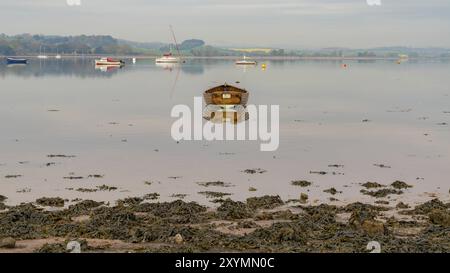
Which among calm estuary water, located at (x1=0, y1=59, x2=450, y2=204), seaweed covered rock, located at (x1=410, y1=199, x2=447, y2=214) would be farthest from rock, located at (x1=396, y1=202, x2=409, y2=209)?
calm estuary water, located at (x1=0, y1=59, x2=450, y2=204)

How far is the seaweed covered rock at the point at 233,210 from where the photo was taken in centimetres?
2198

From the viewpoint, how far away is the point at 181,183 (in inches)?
1123

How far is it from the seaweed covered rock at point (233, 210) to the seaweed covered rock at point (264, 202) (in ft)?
1.19

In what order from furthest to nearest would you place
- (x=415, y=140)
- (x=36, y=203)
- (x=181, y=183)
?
1. (x=415, y=140)
2. (x=181, y=183)
3. (x=36, y=203)

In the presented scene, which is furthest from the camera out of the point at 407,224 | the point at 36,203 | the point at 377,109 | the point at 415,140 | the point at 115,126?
the point at 377,109

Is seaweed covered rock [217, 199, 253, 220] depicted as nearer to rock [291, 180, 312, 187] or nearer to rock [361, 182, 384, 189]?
rock [291, 180, 312, 187]

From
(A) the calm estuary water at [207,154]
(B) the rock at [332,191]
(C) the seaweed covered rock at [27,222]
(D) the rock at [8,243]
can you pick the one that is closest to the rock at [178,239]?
(C) the seaweed covered rock at [27,222]

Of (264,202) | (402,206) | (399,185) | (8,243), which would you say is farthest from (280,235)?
(399,185)

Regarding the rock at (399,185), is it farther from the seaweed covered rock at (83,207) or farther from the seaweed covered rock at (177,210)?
the seaweed covered rock at (83,207)

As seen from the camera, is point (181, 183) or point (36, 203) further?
point (181, 183)
